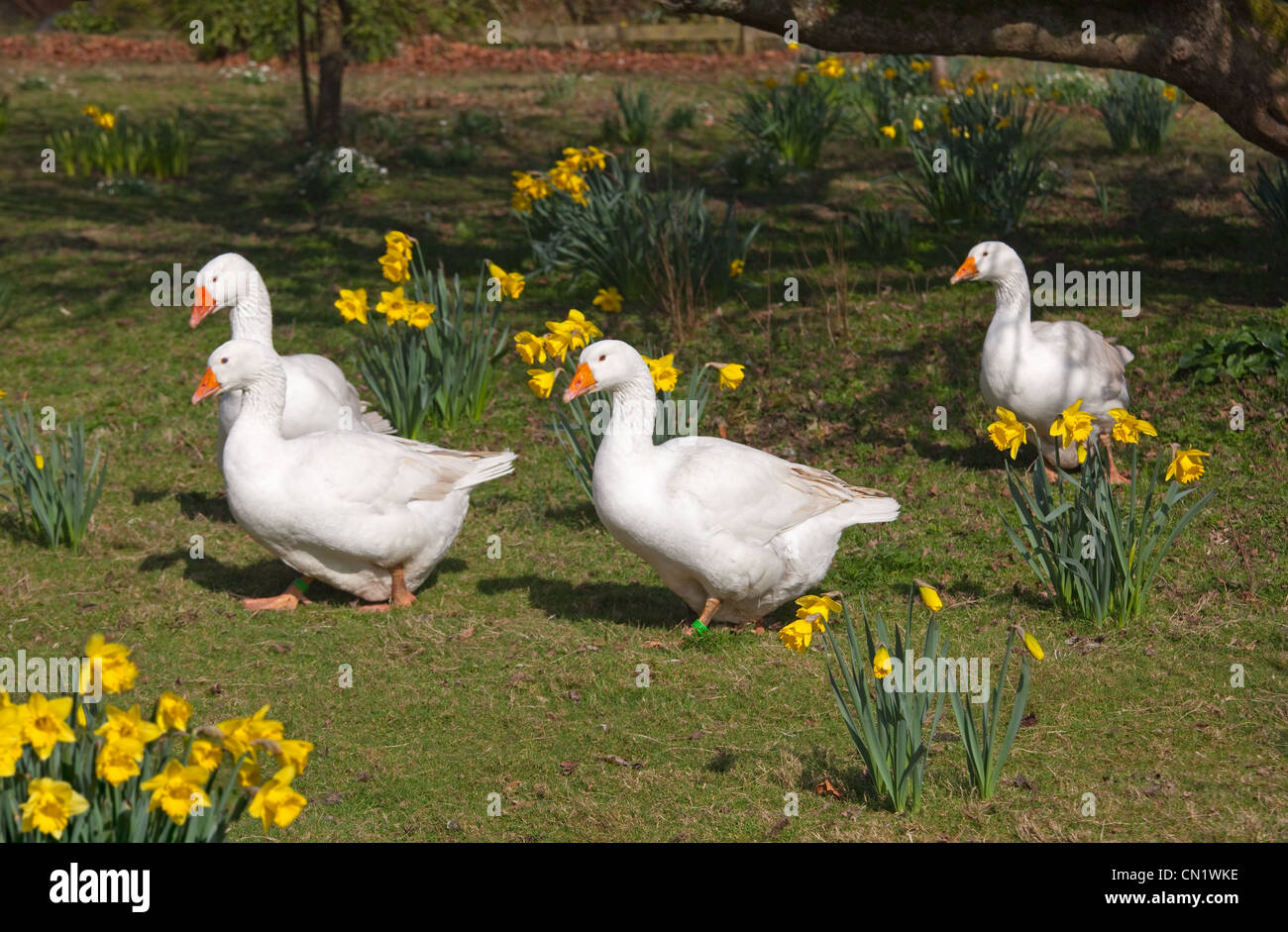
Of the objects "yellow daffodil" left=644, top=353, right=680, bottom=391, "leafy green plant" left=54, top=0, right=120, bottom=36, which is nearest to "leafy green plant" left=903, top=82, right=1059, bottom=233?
"yellow daffodil" left=644, top=353, right=680, bottom=391

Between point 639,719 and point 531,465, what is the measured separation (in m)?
2.83

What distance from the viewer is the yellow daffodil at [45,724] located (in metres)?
2.98

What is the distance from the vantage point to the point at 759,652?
571 centimetres

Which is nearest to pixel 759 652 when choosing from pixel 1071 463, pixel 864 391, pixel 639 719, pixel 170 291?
pixel 639 719

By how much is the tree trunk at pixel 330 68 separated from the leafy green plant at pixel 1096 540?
9.69m

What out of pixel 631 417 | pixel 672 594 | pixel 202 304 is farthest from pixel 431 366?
pixel 631 417

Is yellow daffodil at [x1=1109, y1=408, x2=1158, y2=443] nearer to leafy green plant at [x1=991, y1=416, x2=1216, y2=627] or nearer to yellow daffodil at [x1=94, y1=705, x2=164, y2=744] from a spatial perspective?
leafy green plant at [x1=991, y1=416, x2=1216, y2=627]

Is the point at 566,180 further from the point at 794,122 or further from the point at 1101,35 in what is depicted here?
the point at 794,122

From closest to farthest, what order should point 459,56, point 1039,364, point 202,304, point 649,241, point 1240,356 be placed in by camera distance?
1. point 1039,364
2. point 202,304
3. point 1240,356
4. point 649,241
5. point 459,56

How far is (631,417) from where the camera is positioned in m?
5.49

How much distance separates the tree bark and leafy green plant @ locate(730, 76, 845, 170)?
4.80m

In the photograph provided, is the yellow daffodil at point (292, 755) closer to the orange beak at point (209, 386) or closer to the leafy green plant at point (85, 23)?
the orange beak at point (209, 386)

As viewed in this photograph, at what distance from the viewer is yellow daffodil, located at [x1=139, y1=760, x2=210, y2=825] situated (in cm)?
301

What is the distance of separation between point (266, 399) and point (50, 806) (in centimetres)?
314
